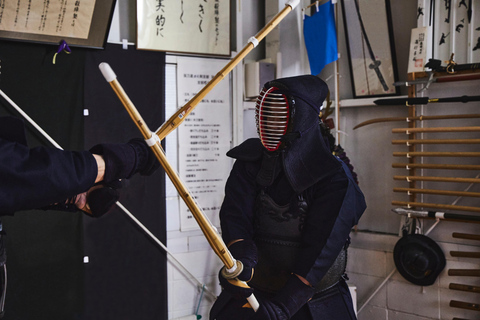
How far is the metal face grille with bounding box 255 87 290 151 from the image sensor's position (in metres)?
1.83

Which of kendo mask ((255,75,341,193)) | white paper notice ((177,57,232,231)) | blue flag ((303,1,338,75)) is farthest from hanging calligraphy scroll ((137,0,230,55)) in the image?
kendo mask ((255,75,341,193))

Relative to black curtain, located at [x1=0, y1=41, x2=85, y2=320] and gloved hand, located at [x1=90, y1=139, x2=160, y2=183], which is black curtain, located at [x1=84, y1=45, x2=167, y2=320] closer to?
black curtain, located at [x1=0, y1=41, x2=85, y2=320]

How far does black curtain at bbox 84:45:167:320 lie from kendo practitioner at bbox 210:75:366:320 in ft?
4.93

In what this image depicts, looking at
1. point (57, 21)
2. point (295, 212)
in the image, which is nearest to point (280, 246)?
point (295, 212)

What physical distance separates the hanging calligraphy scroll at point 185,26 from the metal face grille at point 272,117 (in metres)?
1.76

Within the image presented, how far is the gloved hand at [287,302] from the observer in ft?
5.18

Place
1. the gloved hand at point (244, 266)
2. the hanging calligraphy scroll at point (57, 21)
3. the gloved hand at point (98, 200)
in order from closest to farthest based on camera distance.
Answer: the gloved hand at point (98, 200), the gloved hand at point (244, 266), the hanging calligraphy scroll at point (57, 21)

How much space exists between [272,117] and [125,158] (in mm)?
774

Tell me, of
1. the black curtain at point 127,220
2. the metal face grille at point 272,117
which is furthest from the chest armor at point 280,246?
the black curtain at point 127,220

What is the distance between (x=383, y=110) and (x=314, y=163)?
6.38ft

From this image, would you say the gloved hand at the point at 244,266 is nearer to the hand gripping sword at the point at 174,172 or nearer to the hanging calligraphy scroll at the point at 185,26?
the hand gripping sword at the point at 174,172

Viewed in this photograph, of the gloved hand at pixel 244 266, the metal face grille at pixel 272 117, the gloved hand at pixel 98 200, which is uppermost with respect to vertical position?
the metal face grille at pixel 272 117

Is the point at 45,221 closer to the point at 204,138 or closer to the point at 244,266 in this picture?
the point at 204,138

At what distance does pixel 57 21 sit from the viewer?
2965mm
